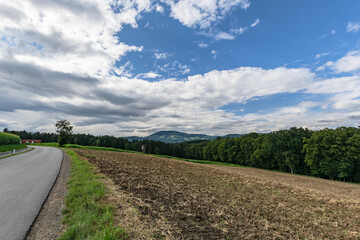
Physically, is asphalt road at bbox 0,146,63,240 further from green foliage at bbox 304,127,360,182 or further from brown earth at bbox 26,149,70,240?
green foliage at bbox 304,127,360,182

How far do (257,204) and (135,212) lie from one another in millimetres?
6567

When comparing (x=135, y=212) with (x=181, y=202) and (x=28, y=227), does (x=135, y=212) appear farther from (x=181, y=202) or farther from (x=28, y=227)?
(x=28, y=227)

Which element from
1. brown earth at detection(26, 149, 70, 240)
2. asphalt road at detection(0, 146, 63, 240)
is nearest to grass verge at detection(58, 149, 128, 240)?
brown earth at detection(26, 149, 70, 240)

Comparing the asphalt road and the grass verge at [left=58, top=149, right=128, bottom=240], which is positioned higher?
the grass verge at [left=58, top=149, right=128, bottom=240]


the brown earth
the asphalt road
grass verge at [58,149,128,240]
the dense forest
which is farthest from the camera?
the dense forest

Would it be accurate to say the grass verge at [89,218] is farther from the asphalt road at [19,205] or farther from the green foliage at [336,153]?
the green foliage at [336,153]

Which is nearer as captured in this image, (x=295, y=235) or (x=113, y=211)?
(x=295, y=235)

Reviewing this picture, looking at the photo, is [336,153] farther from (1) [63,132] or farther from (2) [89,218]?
(1) [63,132]

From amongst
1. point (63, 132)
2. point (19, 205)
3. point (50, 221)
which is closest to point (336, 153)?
Answer: point (50, 221)

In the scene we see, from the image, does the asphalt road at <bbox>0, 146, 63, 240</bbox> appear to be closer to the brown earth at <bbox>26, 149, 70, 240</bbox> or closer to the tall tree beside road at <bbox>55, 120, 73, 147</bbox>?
the brown earth at <bbox>26, 149, 70, 240</bbox>

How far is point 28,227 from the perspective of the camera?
534cm

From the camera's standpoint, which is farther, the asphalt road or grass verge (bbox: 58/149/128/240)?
the asphalt road

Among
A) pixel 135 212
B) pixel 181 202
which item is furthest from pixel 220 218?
pixel 135 212

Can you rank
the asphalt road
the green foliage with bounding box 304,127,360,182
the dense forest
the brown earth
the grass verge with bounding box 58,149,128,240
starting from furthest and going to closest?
the dense forest < the green foliage with bounding box 304,127,360,182 < the asphalt road < the brown earth < the grass verge with bounding box 58,149,128,240
